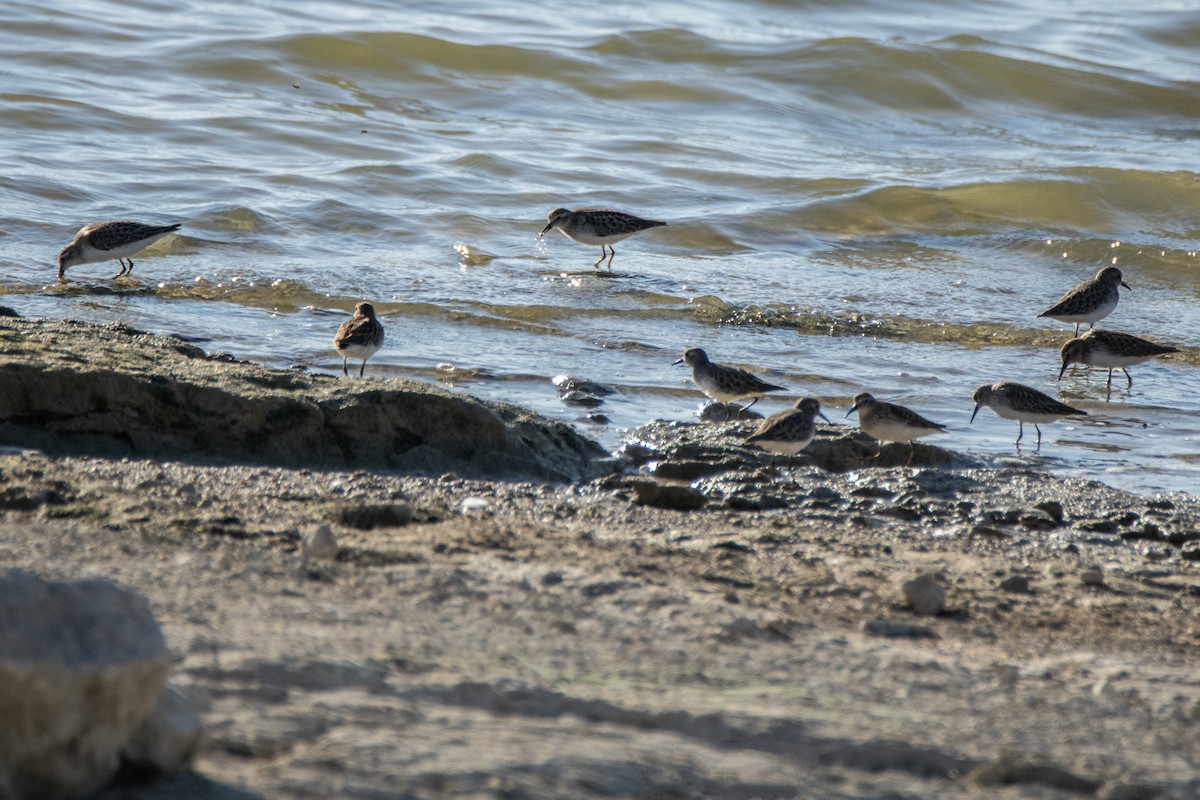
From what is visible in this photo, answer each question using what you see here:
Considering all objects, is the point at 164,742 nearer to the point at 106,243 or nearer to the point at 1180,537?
the point at 1180,537

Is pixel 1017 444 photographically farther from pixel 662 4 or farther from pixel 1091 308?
pixel 662 4

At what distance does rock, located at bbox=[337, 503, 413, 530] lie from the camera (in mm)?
4934

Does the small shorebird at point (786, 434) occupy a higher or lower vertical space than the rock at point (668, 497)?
higher

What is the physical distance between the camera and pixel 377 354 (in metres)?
9.48

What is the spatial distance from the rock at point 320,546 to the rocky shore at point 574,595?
0.05 ft

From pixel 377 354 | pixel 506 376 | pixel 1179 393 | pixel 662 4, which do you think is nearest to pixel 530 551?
pixel 506 376

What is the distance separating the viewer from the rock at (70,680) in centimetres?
254

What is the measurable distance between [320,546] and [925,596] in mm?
1879

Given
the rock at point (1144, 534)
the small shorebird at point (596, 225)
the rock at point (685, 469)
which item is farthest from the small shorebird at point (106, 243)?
the rock at point (1144, 534)

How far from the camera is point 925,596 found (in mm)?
4516

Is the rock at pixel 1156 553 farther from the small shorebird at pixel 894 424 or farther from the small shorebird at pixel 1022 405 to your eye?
the small shorebird at pixel 1022 405

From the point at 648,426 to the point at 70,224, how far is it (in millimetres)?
7870

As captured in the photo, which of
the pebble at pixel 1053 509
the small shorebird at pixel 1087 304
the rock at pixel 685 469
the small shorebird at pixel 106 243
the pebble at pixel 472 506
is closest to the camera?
the pebble at pixel 472 506

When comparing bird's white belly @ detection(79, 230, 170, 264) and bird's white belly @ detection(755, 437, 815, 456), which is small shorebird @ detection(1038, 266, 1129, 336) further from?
bird's white belly @ detection(79, 230, 170, 264)
